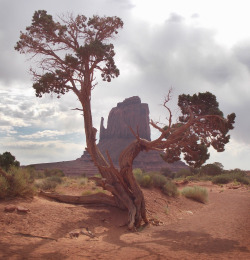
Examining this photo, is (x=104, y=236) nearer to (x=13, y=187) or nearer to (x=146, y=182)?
(x=13, y=187)

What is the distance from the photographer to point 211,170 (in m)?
49.6

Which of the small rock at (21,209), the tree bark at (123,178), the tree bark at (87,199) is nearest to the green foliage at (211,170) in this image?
the tree bark at (123,178)

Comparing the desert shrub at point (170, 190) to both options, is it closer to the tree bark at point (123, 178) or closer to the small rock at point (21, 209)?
the tree bark at point (123, 178)

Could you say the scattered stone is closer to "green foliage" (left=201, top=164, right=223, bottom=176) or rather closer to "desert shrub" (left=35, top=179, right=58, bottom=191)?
"desert shrub" (left=35, top=179, right=58, bottom=191)

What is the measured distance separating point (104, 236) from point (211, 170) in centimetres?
4345

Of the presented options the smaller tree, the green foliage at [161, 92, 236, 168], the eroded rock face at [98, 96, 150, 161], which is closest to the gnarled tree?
the green foliage at [161, 92, 236, 168]

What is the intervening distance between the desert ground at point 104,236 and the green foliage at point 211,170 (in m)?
36.5

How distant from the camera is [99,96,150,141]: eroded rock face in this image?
4407 inches

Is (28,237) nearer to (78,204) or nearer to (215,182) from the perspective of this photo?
(78,204)

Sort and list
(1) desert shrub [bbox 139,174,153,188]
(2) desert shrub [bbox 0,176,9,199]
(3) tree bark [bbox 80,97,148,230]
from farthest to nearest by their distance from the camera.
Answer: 1. (1) desert shrub [bbox 139,174,153,188]
2. (3) tree bark [bbox 80,97,148,230]
3. (2) desert shrub [bbox 0,176,9,199]

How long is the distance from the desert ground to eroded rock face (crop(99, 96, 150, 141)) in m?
97.8

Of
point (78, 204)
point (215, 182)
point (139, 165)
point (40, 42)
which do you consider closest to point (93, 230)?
point (78, 204)

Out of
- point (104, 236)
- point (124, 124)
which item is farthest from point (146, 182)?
point (124, 124)

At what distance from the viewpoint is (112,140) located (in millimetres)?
112125
